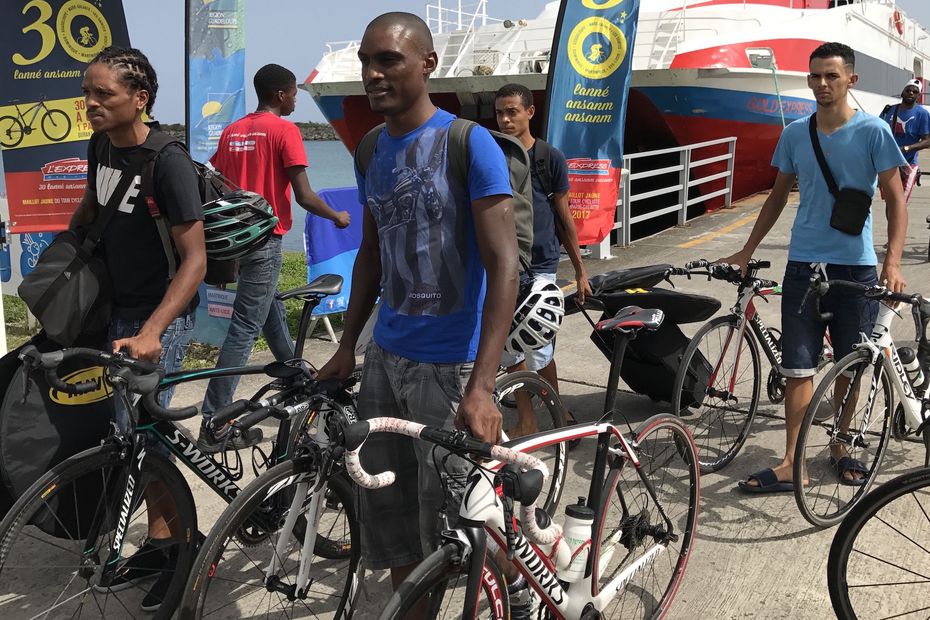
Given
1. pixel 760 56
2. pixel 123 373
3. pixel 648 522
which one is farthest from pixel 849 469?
pixel 760 56

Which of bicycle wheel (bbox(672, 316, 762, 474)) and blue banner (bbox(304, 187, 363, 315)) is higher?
blue banner (bbox(304, 187, 363, 315))

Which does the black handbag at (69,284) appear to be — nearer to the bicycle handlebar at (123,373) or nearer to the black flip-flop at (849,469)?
the bicycle handlebar at (123,373)

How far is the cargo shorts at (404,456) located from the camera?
8.17 ft

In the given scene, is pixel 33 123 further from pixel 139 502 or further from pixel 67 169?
pixel 139 502

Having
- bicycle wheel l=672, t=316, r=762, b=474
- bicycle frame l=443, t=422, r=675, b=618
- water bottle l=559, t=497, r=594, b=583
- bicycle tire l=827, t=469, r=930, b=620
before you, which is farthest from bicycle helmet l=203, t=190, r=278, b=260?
bicycle tire l=827, t=469, r=930, b=620

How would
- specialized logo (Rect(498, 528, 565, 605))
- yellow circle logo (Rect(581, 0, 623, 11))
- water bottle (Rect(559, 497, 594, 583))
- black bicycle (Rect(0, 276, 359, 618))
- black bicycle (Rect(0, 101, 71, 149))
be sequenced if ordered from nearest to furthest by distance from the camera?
specialized logo (Rect(498, 528, 565, 605)) → water bottle (Rect(559, 497, 594, 583)) → black bicycle (Rect(0, 276, 359, 618)) → black bicycle (Rect(0, 101, 71, 149)) → yellow circle logo (Rect(581, 0, 623, 11))

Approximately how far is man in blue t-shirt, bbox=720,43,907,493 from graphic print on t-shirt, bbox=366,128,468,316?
2.25m

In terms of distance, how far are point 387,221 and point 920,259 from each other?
868 centimetres

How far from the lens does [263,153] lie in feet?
16.5

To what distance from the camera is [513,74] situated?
15477mm

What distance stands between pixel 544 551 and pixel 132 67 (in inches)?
85.5

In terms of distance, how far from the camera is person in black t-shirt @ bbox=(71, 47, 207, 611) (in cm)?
301

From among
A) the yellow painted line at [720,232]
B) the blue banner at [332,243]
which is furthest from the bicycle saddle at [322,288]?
the yellow painted line at [720,232]

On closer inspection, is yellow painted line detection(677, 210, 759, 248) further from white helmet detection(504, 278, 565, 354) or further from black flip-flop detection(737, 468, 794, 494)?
white helmet detection(504, 278, 565, 354)
